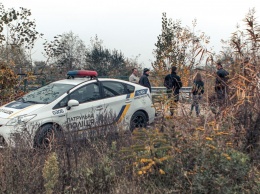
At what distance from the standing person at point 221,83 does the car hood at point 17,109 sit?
3506 millimetres

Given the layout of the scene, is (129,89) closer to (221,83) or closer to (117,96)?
(117,96)

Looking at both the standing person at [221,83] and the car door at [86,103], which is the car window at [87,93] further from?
the standing person at [221,83]

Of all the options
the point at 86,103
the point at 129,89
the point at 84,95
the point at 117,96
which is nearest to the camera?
the point at 86,103

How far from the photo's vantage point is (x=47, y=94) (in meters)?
8.21

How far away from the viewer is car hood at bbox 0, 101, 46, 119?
746 centimetres

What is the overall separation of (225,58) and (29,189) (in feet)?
11.4

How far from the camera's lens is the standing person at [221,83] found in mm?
5969

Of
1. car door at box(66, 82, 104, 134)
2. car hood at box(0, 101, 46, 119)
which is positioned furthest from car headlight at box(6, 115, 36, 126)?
car door at box(66, 82, 104, 134)

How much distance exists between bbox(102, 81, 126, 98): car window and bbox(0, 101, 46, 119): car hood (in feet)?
5.40

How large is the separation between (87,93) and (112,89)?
76 cm

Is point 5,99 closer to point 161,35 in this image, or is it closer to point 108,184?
point 108,184

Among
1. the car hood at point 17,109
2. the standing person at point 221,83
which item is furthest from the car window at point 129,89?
the standing person at point 221,83

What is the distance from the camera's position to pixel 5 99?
10.9 metres

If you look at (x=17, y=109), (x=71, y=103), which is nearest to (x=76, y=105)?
(x=71, y=103)
